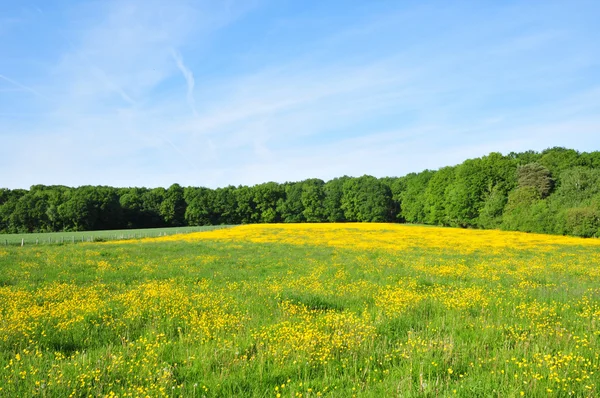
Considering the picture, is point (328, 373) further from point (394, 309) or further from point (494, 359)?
point (394, 309)

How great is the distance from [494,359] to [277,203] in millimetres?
98574

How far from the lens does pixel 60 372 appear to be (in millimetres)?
4996

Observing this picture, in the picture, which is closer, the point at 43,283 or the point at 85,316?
the point at 85,316

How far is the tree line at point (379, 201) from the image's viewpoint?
4703 cm

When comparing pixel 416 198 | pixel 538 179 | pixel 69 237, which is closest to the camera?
pixel 69 237

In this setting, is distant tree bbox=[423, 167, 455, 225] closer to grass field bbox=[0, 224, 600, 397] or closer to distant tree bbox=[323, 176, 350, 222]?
distant tree bbox=[323, 176, 350, 222]

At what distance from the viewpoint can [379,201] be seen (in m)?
93.4

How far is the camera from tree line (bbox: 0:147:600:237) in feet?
154

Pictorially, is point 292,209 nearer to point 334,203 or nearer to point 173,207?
point 334,203

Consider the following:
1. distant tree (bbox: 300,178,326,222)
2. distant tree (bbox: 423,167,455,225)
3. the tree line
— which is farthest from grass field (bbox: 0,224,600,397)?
distant tree (bbox: 300,178,326,222)

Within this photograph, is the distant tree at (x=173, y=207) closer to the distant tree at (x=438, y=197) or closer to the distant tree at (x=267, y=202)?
the distant tree at (x=267, y=202)

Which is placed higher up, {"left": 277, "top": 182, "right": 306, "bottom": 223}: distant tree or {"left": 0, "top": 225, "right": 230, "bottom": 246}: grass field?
{"left": 277, "top": 182, "right": 306, "bottom": 223}: distant tree

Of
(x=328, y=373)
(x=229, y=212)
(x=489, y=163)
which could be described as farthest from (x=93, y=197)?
(x=328, y=373)

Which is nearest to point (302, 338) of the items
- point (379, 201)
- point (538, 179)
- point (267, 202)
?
point (538, 179)
